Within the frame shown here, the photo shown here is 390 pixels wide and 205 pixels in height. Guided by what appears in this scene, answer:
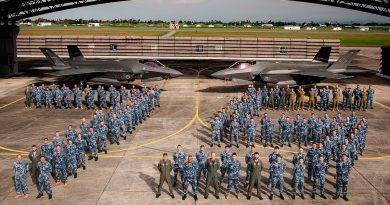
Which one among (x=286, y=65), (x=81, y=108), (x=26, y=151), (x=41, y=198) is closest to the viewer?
(x=41, y=198)

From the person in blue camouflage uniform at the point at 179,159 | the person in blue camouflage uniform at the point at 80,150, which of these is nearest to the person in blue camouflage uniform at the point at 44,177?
the person in blue camouflage uniform at the point at 80,150

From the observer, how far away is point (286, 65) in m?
24.6

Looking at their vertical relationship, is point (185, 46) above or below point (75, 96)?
above

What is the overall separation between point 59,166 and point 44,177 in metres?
0.91

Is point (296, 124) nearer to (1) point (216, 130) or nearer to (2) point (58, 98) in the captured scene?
(1) point (216, 130)

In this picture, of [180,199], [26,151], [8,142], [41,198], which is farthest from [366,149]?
[8,142]

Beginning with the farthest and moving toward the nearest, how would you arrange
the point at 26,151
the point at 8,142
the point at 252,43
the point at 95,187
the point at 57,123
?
the point at 252,43, the point at 57,123, the point at 8,142, the point at 26,151, the point at 95,187

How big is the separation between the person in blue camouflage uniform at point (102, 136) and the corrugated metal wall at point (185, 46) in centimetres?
3106

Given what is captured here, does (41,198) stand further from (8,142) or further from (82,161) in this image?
(8,142)

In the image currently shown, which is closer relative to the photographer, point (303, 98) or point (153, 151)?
point (153, 151)

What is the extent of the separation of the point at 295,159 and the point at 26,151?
34.9ft

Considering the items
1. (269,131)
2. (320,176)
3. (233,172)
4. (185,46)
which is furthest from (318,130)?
(185,46)

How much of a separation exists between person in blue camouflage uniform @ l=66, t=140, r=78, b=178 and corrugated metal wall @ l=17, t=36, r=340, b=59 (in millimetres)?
33182

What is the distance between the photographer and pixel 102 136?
13117 mm
